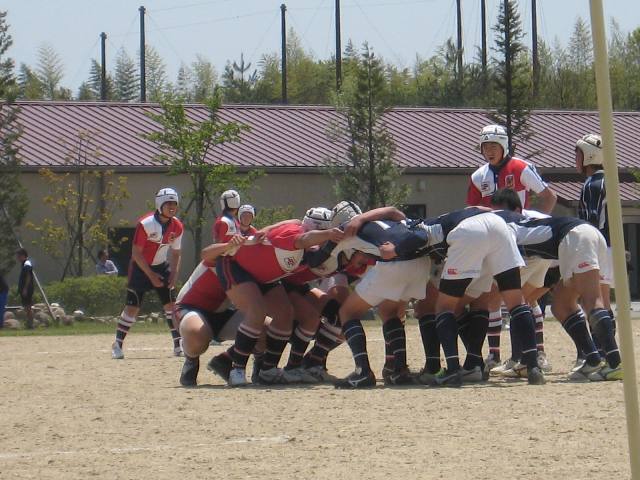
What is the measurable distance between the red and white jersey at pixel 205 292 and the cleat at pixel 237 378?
0.87 meters

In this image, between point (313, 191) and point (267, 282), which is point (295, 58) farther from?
point (267, 282)

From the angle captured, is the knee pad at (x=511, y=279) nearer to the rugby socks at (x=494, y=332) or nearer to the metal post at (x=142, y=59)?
the rugby socks at (x=494, y=332)

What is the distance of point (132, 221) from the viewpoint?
126 ft

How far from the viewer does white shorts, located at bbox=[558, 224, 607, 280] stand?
1130 centimetres

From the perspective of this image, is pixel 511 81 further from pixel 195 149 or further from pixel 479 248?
pixel 479 248

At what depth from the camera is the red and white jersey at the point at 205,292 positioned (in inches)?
498

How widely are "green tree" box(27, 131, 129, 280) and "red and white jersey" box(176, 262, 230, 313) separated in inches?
853

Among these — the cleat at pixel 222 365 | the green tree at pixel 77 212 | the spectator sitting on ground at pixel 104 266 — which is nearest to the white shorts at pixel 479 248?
the cleat at pixel 222 365

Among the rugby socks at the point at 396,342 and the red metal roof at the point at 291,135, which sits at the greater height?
the red metal roof at the point at 291,135

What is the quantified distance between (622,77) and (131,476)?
7509 centimetres

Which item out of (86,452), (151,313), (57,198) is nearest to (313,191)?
(57,198)

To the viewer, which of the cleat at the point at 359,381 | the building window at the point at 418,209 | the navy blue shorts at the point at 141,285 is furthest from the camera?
the building window at the point at 418,209

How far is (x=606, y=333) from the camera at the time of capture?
1124cm

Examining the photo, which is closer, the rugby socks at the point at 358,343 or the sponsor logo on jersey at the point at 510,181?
the rugby socks at the point at 358,343
